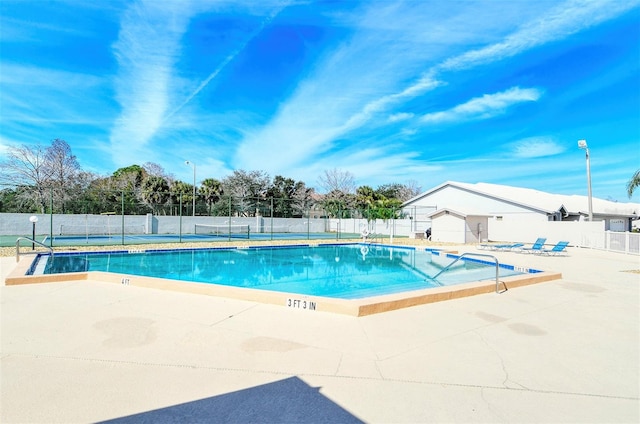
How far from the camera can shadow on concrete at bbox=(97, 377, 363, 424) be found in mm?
2090

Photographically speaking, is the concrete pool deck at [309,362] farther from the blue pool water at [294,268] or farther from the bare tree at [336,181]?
the bare tree at [336,181]

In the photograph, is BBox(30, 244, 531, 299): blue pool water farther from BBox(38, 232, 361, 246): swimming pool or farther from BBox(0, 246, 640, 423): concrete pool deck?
BBox(38, 232, 361, 246): swimming pool

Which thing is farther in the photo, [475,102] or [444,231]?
[444,231]

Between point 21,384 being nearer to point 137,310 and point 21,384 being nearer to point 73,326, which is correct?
point 73,326

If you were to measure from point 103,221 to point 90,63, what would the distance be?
34.2 feet

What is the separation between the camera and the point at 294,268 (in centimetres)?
1129

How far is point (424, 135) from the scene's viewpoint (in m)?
27.3

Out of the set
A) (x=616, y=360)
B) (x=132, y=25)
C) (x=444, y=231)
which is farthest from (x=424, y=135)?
(x=616, y=360)

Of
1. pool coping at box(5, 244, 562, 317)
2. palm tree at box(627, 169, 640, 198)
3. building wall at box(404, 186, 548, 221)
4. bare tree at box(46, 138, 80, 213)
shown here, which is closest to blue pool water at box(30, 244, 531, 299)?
pool coping at box(5, 244, 562, 317)

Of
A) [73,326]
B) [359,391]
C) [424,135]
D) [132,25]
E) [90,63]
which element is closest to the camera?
[359,391]

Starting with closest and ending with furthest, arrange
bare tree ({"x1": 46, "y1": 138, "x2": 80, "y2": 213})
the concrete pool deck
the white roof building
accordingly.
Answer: the concrete pool deck < the white roof building < bare tree ({"x1": 46, "y1": 138, "x2": 80, "y2": 213})

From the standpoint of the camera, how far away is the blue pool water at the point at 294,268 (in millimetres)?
8506

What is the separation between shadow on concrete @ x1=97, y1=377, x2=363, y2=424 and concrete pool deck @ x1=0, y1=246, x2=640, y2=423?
0.01 meters

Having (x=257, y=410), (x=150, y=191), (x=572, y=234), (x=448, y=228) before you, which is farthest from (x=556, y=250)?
(x=150, y=191)
